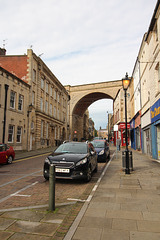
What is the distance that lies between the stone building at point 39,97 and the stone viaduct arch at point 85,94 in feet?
57.8

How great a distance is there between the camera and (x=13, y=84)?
22.1m

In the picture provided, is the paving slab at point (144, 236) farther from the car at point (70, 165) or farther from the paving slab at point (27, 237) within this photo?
the car at point (70, 165)

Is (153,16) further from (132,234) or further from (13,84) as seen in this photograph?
(13,84)

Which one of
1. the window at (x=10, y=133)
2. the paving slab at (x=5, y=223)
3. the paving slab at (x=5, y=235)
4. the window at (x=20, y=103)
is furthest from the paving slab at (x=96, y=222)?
the window at (x=20, y=103)

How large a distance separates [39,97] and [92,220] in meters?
27.1

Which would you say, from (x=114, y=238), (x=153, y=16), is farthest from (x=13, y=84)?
(x=114, y=238)

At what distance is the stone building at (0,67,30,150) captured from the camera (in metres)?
20.0

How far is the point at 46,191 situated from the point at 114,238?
134 inches

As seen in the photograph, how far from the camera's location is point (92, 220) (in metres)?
3.75

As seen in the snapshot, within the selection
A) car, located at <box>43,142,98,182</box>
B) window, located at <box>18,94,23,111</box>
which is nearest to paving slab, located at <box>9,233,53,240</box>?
car, located at <box>43,142,98,182</box>

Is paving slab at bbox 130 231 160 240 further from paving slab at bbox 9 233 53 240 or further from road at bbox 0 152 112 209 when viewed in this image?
road at bbox 0 152 112 209

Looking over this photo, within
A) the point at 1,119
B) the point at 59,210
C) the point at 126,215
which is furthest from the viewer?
the point at 1,119

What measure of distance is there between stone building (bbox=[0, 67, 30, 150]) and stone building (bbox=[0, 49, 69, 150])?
1.15 m

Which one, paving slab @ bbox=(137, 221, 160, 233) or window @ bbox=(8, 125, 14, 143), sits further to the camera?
window @ bbox=(8, 125, 14, 143)
